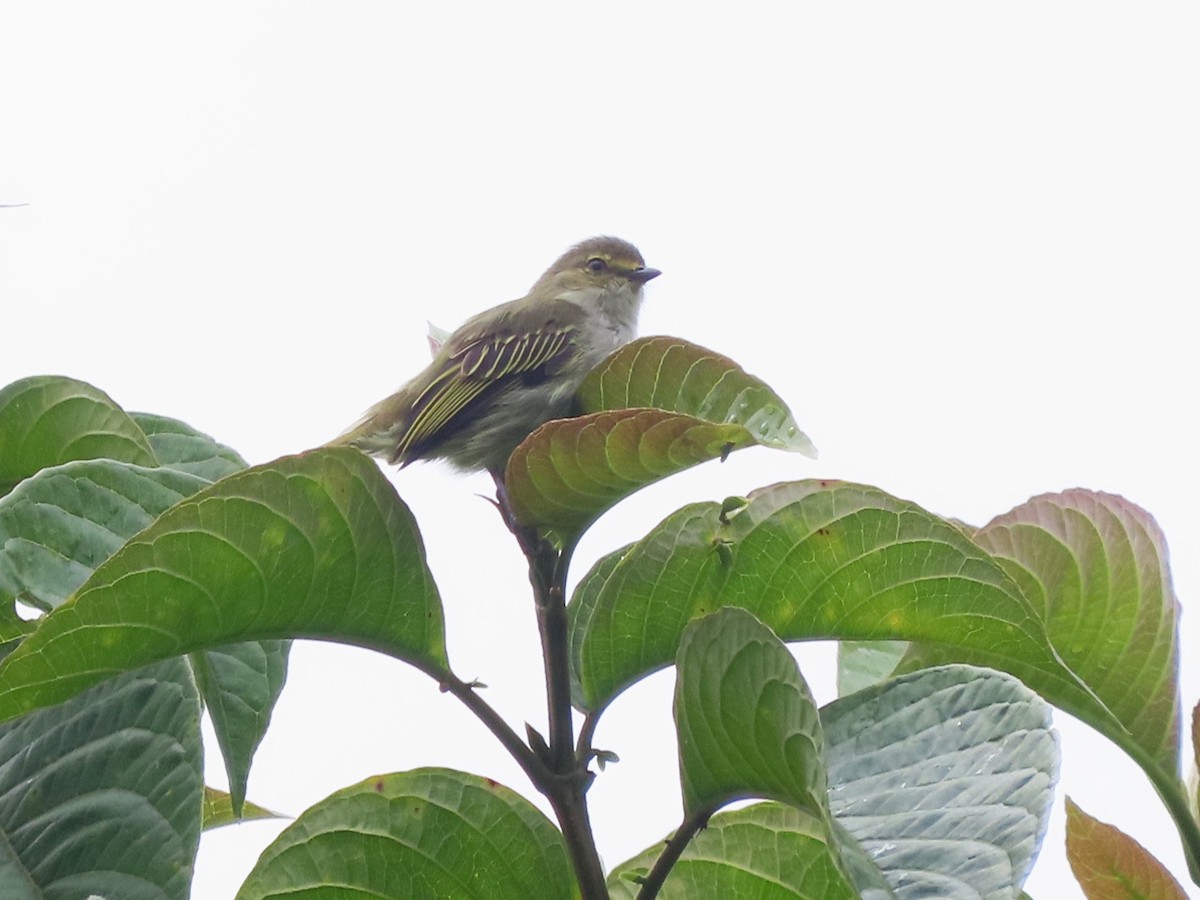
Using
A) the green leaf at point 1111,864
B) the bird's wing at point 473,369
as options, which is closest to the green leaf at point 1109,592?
the green leaf at point 1111,864

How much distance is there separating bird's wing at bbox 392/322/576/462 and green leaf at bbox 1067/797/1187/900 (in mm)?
2694

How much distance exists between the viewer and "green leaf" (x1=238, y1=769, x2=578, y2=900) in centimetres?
139

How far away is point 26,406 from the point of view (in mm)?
1706

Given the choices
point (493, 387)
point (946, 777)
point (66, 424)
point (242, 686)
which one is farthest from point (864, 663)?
point (493, 387)

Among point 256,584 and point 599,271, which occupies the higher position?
point 599,271

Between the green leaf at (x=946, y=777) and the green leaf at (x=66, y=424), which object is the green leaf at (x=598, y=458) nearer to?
the green leaf at (x=946, y=777)

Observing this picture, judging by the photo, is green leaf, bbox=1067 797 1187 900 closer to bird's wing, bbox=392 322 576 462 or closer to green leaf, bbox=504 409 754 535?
green leaf, bbox=504 409 754 535

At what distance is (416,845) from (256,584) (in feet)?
1.09

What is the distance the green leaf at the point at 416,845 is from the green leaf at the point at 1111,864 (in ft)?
2.15

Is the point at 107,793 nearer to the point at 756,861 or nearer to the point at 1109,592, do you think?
the point at 756,861

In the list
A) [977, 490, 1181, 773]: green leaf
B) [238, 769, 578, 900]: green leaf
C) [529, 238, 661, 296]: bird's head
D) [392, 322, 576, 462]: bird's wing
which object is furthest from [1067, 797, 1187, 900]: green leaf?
[529, 238, 661, 296]: bird's head

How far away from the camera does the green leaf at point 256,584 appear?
1.17m

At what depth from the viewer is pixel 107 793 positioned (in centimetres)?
138

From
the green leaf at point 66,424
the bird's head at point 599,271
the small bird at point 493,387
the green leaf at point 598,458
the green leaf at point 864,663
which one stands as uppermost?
the bird's head at point 599,271
